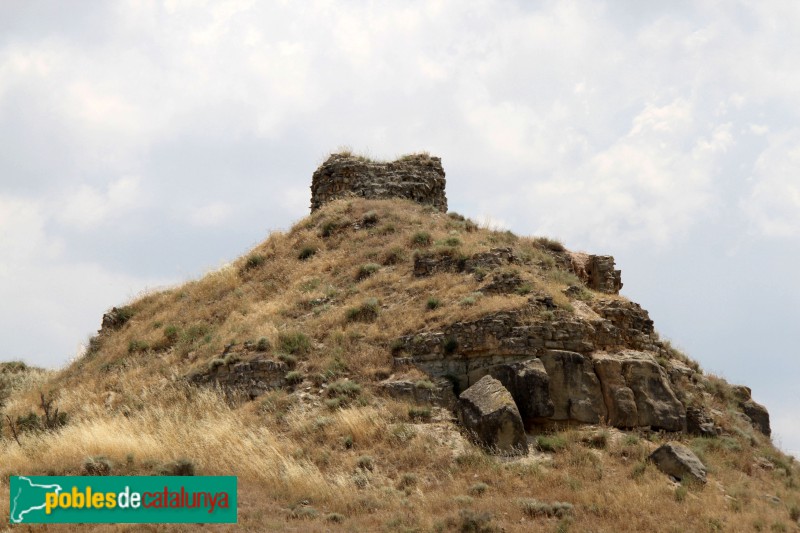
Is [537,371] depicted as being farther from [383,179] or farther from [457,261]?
[383,179]

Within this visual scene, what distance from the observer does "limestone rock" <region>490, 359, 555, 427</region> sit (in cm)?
1537

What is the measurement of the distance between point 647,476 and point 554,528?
2.79m

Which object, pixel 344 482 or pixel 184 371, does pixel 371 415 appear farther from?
pixel 184 371

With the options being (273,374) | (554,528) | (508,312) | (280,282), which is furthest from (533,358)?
(280,282)

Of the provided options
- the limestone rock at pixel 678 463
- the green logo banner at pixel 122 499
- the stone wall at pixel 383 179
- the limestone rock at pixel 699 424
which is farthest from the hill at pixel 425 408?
the stone wall at pixel 383 179

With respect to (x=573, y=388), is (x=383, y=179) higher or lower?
higher

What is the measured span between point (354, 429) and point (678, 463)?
6127 mm

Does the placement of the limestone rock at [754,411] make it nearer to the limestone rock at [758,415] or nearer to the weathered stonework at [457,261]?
the limestone rock at [758,415]

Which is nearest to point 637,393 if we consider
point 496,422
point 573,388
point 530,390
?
point 573,388

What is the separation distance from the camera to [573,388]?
15867 millimetres

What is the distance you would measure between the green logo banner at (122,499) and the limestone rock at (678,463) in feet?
25.3

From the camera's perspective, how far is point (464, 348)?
16.7 m

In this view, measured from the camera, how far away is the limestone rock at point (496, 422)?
47.8ft

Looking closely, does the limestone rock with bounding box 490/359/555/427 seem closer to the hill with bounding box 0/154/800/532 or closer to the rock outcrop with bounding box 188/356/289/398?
the hill with bounding box 0/154/800/532
